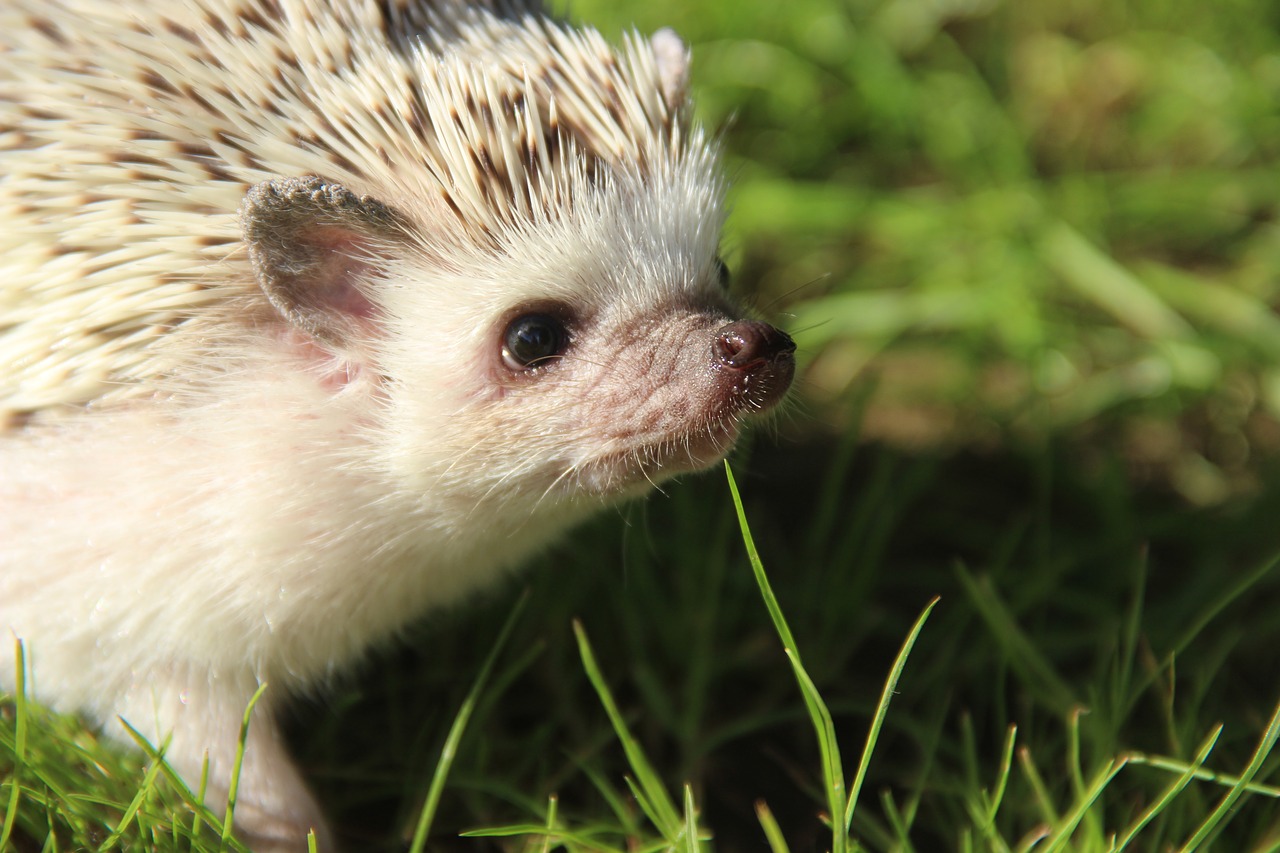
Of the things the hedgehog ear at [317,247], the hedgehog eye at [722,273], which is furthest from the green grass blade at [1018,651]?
the hedgehog ear at [317,247]

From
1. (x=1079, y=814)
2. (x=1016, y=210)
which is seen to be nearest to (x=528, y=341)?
(x=1079, y=814)

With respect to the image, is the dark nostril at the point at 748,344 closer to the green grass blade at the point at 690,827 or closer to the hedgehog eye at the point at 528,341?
the hedgehog eye at the point at 528,341

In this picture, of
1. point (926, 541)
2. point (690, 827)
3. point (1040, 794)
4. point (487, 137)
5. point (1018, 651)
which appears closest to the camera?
point (690, 827)

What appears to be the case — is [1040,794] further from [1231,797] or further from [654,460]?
[654,460]

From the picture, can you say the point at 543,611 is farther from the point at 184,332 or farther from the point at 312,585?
the point at 184,332

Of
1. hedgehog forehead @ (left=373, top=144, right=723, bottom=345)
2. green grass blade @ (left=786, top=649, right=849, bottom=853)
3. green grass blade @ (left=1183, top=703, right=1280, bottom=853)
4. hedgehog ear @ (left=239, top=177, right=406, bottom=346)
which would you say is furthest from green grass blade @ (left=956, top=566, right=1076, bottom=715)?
hedgehog ear @ (left=239, top=177, right=406, bottom=346)

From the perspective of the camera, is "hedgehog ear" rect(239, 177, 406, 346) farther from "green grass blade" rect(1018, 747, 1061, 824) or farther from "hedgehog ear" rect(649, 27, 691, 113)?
"green grass blade" rect(1018, 747, 1061, 824)
